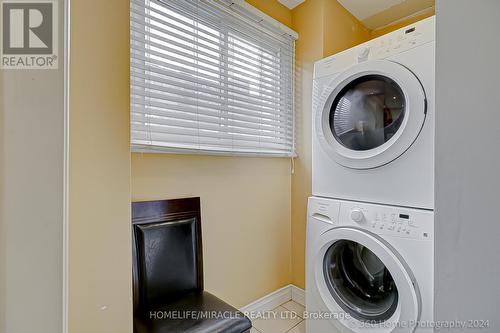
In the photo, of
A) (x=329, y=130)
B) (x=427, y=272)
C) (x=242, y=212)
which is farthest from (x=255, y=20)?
(x=427, y=272)

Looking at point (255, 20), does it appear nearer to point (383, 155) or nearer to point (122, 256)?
point (383, 155)

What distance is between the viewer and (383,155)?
1.09m

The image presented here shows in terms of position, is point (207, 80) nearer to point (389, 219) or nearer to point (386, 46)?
point (386, 46)

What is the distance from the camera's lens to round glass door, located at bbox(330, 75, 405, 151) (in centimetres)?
111

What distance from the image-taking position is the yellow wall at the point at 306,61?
167 cm

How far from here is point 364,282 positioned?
1.21 metres

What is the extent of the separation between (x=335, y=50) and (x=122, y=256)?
6.16 feet

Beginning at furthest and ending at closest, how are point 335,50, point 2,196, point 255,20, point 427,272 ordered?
Answer: point 335,50, point 255,20, point 427,272, point 2,196

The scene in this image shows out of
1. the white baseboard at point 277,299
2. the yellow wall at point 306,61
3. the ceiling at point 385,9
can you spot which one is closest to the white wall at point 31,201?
the white baseboard at point 277,299

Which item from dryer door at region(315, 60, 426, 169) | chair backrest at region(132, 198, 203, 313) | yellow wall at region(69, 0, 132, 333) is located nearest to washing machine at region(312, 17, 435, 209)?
dryer door at region(315, 60, 426, 169)

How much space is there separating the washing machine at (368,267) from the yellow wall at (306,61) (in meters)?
0.47

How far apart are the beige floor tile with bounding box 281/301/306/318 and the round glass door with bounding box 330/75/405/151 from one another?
1283mm

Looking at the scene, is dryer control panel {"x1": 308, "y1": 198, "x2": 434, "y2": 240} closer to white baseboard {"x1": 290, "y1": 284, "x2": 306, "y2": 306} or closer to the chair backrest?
the chair backrest

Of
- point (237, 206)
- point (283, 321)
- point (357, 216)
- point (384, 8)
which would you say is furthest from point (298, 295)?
point (384, 8)
